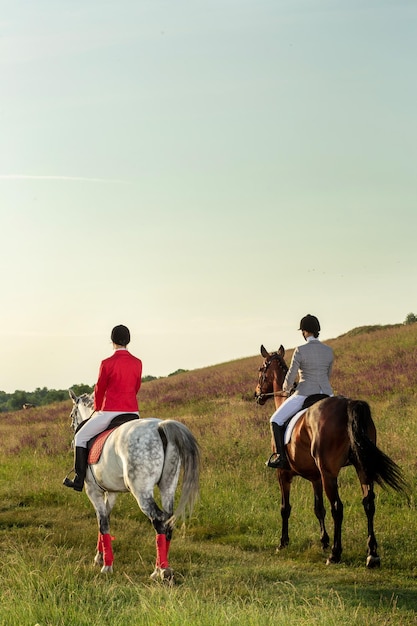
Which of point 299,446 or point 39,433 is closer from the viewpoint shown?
point 299,446

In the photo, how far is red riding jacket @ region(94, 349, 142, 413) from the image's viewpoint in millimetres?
10867

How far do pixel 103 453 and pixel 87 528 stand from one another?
15.2 feet

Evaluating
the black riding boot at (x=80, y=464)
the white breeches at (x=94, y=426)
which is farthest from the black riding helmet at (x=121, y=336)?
the black riding boot at (x=80, y=464)

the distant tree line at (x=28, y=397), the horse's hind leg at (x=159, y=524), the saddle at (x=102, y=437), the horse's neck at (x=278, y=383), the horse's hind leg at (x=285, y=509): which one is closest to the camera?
the horse's hind leg at (x=159, y=524)

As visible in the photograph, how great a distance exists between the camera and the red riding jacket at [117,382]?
10.9 m

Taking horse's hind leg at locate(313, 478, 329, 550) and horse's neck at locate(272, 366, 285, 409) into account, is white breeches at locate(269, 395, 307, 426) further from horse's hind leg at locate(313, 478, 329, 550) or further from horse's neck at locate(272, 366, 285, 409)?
horse's hind leg at locate(313, 478, 329, 550)

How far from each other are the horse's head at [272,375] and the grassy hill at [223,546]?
2.40 meters

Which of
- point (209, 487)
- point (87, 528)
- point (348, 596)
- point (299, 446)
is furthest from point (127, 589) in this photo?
point (209, 487)

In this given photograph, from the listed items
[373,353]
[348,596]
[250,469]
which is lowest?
[348,596]

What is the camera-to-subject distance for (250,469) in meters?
18.5

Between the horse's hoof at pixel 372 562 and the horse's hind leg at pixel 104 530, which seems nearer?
the horse's hind leg at pixel 104 530

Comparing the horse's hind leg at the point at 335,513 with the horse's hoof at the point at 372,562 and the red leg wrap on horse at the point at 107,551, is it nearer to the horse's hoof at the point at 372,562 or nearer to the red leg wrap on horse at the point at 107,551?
the horse's hoof at the point at 372,562

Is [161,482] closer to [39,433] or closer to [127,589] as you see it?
[127,589]

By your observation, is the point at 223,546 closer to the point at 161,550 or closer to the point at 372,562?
the point at 372,562
